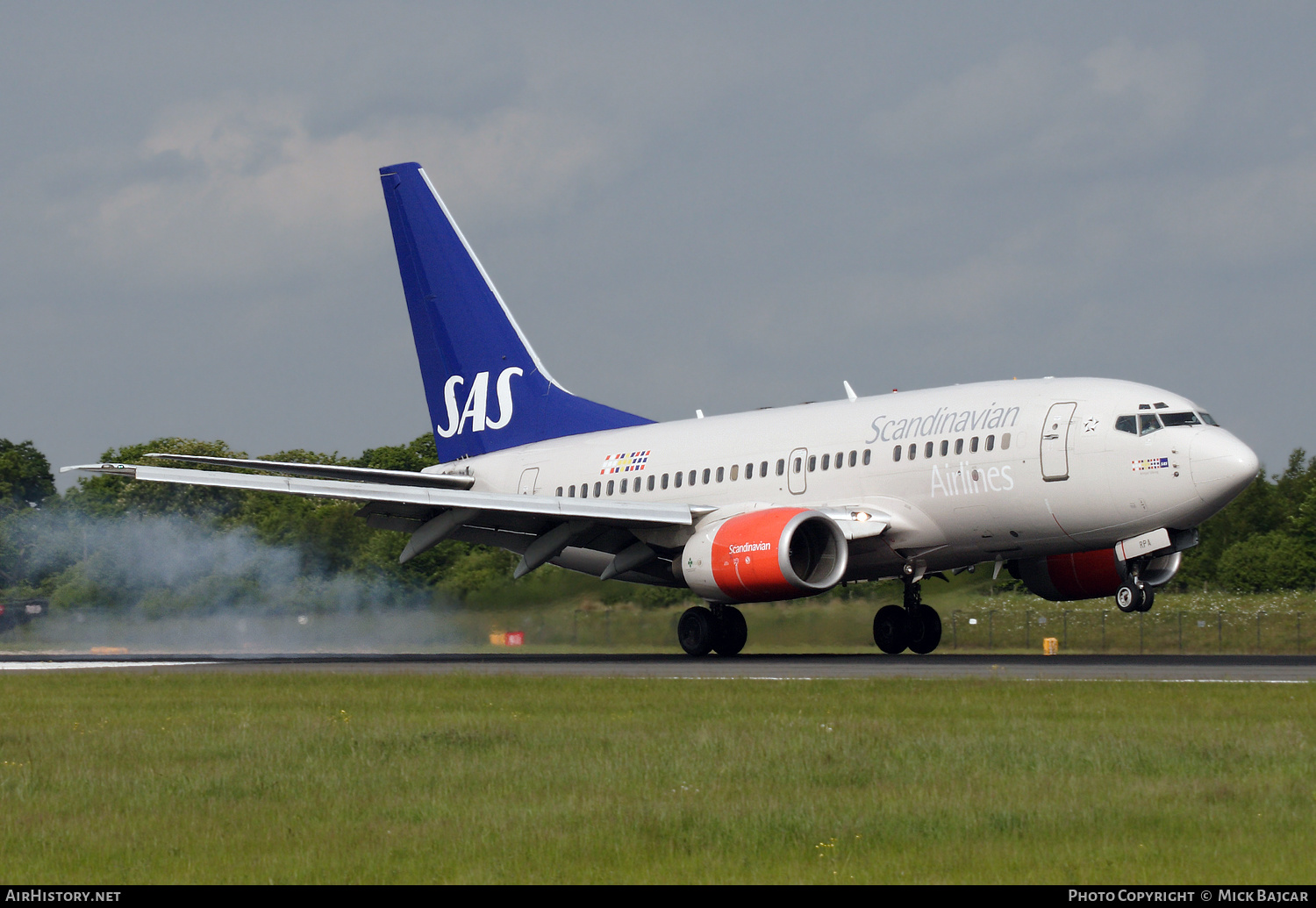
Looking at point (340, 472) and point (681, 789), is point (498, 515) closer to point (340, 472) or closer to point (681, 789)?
point (340, 472)

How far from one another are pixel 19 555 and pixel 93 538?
469cm

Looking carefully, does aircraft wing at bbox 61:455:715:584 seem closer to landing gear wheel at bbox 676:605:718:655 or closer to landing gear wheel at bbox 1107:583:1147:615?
landing gear wheel at bbox 676:605:718:655

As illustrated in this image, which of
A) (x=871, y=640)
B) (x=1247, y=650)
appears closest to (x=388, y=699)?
(x=871, y=640)

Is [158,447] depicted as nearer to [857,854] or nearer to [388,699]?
[388,699]

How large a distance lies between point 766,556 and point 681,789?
50.0 feet

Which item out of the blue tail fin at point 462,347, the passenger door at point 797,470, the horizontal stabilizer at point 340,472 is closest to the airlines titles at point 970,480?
the passenger door at point 797,470

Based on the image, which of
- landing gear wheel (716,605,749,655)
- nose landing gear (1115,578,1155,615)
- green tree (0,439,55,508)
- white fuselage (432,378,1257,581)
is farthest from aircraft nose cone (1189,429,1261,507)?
green tree (0,439,55,508)

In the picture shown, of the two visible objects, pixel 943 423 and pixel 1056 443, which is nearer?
pixel 1056 443

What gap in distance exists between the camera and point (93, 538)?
140 ft


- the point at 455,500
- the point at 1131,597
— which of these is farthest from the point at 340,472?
the point at 1131,597

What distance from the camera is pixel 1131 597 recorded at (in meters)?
25.5

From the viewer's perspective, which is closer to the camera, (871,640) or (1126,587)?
(1126,587)

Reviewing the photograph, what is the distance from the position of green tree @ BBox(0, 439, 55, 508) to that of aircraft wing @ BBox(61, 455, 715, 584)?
2659 inches

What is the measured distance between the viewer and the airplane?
992 inches
